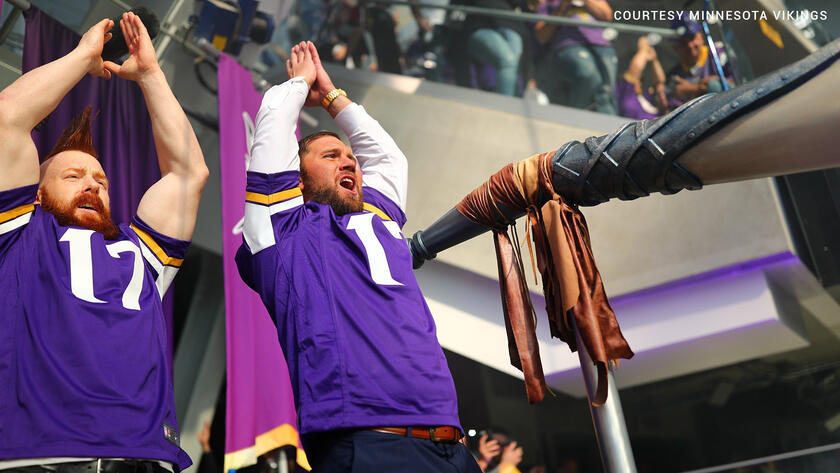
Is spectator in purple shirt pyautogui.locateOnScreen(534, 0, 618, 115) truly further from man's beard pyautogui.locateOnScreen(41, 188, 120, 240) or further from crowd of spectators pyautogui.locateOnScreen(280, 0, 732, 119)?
man's beard pyautogui.locateOnScreen(41, 188, 120, 240)

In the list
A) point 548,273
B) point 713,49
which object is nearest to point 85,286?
point 548,273

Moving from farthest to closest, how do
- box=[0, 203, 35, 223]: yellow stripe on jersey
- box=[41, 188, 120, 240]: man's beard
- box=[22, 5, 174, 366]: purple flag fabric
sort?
box=[22, 5, 174, 366]: purple flag fabric
box=[41, 188, 120, 240]: man's beard
box=[0, 203, 35, 223]: yellow stripe on jersey

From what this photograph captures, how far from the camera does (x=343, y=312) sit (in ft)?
5.05

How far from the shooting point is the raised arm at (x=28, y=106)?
163cm

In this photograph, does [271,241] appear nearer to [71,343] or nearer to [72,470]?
[71,343]

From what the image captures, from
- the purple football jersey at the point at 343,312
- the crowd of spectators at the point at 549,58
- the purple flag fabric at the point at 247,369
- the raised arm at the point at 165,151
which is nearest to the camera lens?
the purple football jersey at the point at 343,312

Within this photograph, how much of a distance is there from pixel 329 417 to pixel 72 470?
1.77ft

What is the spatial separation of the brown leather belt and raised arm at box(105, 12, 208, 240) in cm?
86

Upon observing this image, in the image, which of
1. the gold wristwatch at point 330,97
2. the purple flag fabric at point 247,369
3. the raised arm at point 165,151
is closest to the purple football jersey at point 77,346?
the raised arm at point 165,151

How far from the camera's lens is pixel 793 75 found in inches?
42.6

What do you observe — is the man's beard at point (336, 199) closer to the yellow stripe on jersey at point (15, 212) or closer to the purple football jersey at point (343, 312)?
the purple football jersey at point (343, 312)

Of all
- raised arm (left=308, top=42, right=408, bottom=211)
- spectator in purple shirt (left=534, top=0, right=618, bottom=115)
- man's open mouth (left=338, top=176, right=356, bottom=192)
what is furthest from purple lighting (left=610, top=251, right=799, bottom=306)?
man's open mouth (left=338, top=176, right=356, bottom=192)

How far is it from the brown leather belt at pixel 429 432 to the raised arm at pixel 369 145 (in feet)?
2.48

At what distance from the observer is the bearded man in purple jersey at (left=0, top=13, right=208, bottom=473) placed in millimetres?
1465
